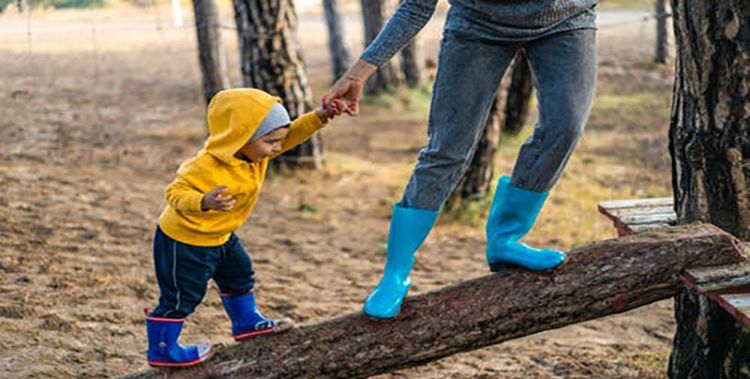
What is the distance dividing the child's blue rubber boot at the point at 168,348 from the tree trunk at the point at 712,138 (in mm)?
1865

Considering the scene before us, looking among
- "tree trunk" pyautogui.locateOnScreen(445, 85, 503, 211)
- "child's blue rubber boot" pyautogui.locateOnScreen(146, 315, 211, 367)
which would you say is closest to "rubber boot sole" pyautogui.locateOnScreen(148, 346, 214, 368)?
"child's blue rubber boot" pyautogui.locateOnScreen(146, 315, 211, 367)

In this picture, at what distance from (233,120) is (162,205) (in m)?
4.27

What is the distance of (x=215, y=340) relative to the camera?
477cm

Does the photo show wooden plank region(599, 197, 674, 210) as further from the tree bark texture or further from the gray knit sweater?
the gray knit sweater

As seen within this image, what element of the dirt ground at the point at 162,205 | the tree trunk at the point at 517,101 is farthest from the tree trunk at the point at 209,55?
the tree trunk at the point at 517,101

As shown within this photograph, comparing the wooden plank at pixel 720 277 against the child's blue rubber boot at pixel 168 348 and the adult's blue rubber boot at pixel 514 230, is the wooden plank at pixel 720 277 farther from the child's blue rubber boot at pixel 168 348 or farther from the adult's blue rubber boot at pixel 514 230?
the child's blue rubber boot at pixel 168 348

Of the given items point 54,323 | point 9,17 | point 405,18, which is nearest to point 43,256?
point 54,323

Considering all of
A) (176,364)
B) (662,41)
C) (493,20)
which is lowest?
(662,41)

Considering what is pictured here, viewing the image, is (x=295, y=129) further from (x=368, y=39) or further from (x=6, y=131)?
(x=368, y=39)

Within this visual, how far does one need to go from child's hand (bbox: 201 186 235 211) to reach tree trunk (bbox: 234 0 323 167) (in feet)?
17.3

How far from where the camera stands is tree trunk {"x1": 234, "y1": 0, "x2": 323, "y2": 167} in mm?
8305

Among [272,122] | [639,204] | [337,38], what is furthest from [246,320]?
[337,38]

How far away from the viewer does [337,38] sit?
13.1 meters

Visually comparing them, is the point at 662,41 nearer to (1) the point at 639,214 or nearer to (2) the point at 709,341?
(1) the point at 639,214
